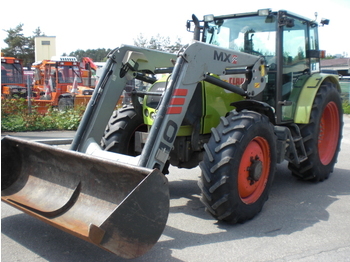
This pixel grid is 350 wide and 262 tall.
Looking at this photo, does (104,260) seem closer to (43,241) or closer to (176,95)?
(43,241)

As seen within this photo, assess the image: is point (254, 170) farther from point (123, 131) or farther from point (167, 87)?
point (123, 131)

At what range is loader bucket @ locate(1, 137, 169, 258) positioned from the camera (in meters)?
3.18

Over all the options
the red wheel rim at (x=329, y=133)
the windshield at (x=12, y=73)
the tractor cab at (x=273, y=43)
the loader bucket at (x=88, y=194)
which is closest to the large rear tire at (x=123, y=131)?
the loader bucket at (x=88, y=194)

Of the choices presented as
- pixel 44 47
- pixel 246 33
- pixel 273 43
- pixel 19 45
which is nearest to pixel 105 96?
pixel 246 33

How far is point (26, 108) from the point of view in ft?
40.1

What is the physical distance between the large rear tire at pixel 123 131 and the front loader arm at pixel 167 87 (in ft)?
1.61

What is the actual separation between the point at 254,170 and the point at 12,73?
16.9 metres

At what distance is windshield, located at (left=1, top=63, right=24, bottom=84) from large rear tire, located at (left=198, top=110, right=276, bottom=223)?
16.5 meters

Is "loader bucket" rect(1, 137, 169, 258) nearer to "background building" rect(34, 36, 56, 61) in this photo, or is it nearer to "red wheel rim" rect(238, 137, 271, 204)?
"red wheel rim" rect(238, 137, 271, 204)

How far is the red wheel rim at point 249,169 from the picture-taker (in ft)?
14.9

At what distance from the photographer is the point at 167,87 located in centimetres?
416

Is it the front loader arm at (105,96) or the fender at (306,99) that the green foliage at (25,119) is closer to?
the front loader arm at (105,96)

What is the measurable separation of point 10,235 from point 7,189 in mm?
594

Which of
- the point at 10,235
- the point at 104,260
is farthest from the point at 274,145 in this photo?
the point at 10,235
